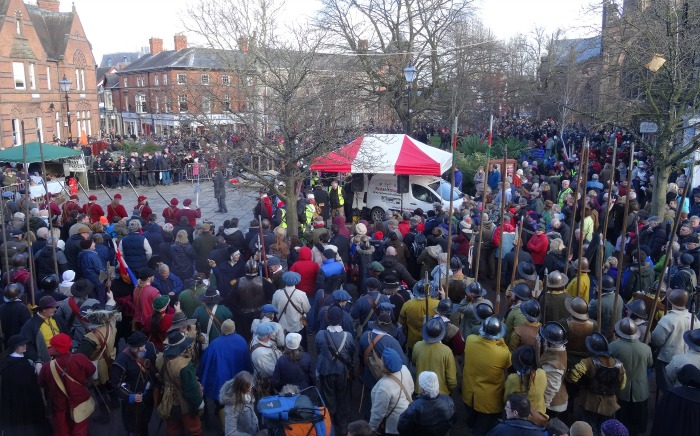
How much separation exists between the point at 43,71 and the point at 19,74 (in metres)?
2.49

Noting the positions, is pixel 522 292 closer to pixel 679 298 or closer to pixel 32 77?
pixel 679 298

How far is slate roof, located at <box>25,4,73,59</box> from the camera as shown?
41.4m

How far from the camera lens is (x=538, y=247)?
1046cm

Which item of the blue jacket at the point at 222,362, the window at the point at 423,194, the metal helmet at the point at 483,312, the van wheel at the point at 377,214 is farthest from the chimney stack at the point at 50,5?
the metal helmet at the point at 483,312

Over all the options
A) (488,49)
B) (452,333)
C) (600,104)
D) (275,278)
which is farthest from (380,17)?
(452,333)

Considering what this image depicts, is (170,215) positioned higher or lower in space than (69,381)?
higher

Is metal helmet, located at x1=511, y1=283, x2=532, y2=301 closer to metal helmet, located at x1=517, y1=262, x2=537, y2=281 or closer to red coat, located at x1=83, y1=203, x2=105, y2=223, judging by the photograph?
metal helmet, located at x1=517, y1=262, x2=537, y2=281

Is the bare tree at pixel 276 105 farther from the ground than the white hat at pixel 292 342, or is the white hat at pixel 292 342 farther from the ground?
the bare tree at pixel 276 105

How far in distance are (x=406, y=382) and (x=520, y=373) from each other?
41.2 inches

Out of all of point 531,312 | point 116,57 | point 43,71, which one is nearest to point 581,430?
point 531,312

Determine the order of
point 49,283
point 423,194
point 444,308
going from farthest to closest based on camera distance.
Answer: point 423,194 < point 49,283 < point 444,308

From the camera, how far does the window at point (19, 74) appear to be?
119 ft

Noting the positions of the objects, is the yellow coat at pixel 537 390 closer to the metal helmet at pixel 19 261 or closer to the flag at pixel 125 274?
the flag at pixel 125 274

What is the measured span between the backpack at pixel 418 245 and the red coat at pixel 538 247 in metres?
1.90
